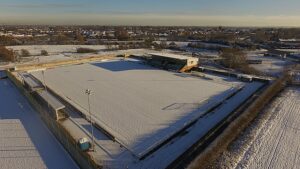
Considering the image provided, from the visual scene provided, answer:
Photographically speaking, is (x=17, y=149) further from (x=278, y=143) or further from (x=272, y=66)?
(x=272, y=66)

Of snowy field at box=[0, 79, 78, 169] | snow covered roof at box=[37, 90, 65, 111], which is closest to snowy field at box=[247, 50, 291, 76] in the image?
snow covered roof at box=[37, 90, 65, 111]

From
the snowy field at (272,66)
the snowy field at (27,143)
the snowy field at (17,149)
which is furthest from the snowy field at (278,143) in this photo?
the snowy field at (272,66)

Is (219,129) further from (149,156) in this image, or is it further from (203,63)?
(203,63)

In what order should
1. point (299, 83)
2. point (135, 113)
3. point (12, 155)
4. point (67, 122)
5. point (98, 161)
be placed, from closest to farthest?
point (98, 161), point (12, 155), point (67, 122), point (135, 113), point (299, 83)

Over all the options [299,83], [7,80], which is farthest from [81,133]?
[299,83]

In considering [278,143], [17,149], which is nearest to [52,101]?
[17,149]

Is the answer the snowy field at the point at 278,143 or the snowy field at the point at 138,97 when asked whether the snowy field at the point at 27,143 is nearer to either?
the snowy field at the point at 138,97

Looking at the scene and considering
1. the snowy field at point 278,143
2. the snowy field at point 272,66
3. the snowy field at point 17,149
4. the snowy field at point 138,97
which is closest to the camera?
the snowy field at point 278,143
